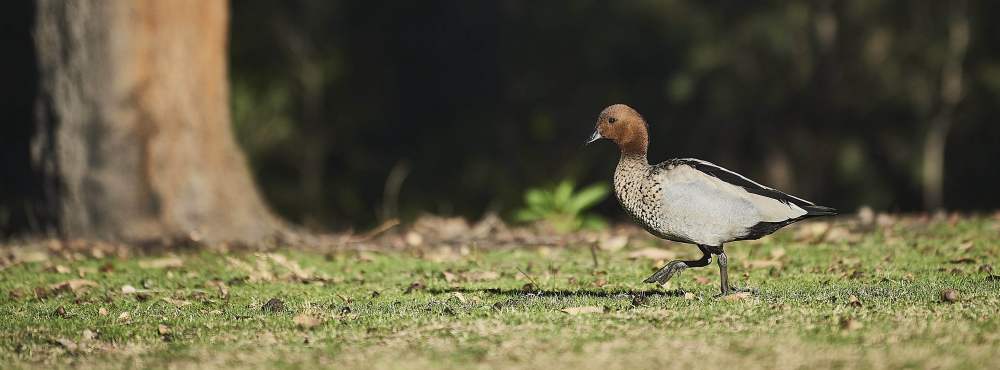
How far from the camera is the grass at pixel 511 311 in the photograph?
18.6 ft

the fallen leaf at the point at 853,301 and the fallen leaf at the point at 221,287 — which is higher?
the fallen leaf at the point at 853,301

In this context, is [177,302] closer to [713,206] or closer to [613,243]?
[713,206]

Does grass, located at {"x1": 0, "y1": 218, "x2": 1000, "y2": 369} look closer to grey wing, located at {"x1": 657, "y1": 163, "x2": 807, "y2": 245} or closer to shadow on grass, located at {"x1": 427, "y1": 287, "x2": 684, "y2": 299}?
shadow on grass, located at {"x1": 427, "y1": 287, "x2": 684, "y2": 299}

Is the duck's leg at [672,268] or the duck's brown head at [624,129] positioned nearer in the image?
the duck's leg at [672,268]

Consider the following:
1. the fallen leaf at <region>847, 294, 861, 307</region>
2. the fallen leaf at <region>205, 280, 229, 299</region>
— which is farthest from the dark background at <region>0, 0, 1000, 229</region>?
the fallen leaf at <region>847, 294, 861, 307</region>

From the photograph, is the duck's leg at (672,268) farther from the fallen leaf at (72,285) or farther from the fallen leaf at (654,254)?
the fallen leaf at (72,285)

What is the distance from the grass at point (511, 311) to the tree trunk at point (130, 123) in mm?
1252

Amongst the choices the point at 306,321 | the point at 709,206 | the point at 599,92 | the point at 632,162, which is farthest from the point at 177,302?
the point at 599,92

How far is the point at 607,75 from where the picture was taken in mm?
24797

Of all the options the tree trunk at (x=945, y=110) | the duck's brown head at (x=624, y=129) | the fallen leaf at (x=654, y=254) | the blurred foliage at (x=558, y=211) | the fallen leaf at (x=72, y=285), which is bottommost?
the fallen leaf at (x=72, y=285)

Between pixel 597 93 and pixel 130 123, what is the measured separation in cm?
1389

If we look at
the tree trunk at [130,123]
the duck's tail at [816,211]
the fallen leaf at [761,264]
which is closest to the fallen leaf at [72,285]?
the tree trunk at [130,123]

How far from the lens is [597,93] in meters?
24.9

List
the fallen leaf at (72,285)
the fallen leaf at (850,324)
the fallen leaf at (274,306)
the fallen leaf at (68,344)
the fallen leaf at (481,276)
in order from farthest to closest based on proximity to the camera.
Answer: the fallen leaf at (481,276) → the fallen leaf at (72,285) → the fallen leaf at (274,306) → the fallen leaf at (68,344) → the fallen leaf at (850,324)
